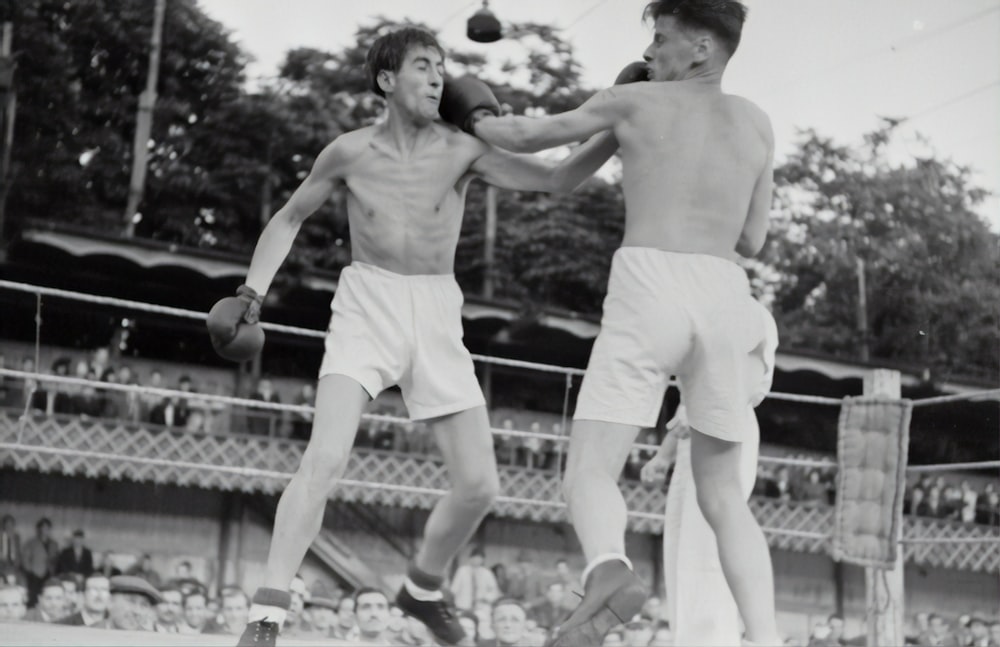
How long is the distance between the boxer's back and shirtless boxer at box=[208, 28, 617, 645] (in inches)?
10.5

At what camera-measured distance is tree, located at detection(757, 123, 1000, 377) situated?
69.5ft

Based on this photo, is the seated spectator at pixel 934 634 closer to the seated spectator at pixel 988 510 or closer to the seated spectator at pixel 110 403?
the seated spectator at pixel 988 510

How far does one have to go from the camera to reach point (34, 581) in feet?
31.8

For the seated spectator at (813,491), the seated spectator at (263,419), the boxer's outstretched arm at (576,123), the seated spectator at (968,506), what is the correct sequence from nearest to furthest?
the boxer's outstretched arm at (576,123), the seated spectator at (263,419), the seated spectator at (813,491), the seated spectator at (968,506)

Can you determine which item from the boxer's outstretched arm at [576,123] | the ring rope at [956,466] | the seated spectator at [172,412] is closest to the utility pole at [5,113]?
the seated spectator at [172,412]

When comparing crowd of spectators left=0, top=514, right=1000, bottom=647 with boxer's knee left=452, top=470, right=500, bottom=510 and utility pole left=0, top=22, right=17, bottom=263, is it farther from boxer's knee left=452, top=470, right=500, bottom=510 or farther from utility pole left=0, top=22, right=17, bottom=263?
utility pole left=0, top=22, right=17, bottom=263

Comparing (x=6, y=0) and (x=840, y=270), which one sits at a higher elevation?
(x=6, y=0)

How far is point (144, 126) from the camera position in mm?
15609

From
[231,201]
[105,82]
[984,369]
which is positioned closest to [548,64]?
[231,201]

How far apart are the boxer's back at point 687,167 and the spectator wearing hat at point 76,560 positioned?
8.36 m

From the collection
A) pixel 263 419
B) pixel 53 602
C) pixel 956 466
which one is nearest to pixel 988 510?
pixel 263 419

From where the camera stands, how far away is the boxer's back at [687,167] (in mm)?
2422

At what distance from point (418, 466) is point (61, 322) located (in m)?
3.99

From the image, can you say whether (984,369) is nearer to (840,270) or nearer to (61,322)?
(840,270)
